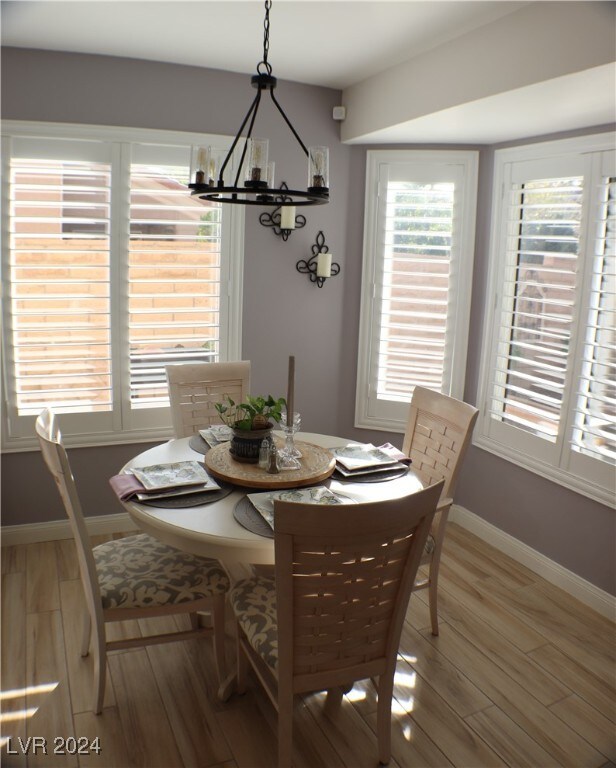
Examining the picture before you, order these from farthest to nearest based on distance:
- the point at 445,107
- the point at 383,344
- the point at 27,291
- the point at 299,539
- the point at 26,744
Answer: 1. the point at 383,344
2. the point at 27,291
3. the point at 445,107
4. the point at 26,744
5. the point at 299,539

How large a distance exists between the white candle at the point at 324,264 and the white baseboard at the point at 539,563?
5.51ft

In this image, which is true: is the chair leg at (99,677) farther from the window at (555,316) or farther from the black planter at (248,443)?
the window at (555,316)

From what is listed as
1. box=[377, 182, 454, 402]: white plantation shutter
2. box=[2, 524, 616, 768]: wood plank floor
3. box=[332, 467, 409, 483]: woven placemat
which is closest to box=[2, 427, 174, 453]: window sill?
box=[2, 524, 616, 768]: wood plank floor

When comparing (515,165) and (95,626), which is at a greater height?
(515,165)

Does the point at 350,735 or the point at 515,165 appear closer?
the point at 350,735

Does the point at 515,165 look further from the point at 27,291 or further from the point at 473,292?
the point at 27,291

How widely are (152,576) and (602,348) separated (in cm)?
228

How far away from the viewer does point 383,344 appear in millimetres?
4188

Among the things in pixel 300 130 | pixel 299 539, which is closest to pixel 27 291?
pixel 300 130

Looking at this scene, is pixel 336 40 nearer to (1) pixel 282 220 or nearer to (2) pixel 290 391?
(1) pixel 282 220

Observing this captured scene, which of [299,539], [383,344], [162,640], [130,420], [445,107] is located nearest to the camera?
[299,539]

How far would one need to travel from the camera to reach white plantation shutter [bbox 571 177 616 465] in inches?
121

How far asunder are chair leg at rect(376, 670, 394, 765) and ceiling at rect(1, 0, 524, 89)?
2.47 meters

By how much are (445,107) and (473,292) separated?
125 cm
